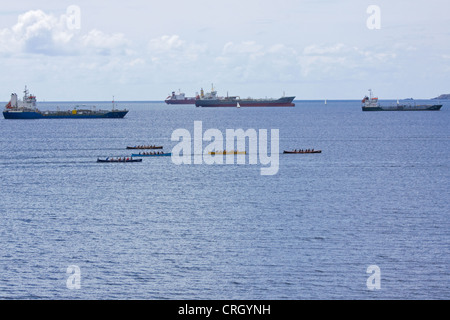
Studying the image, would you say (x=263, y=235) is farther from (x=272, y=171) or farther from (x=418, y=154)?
(x=418, y=154)

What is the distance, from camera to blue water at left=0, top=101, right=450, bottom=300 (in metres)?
55.4

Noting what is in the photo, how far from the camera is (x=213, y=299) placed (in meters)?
52.5

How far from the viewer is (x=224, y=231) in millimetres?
73812

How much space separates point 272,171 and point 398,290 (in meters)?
71.7

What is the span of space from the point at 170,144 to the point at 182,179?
73179mm

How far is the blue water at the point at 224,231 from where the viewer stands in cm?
5541

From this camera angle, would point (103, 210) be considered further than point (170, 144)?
No

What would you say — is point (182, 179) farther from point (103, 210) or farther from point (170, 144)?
point (170, 144)

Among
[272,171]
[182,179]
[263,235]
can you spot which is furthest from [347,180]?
[263,235]

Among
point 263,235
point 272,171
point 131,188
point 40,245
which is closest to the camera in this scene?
point 40,245

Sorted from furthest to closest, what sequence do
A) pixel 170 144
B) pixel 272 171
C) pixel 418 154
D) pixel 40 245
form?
pixel 170 144 → pixel 418 154 → pixel 272 171 → pixel 40 245
